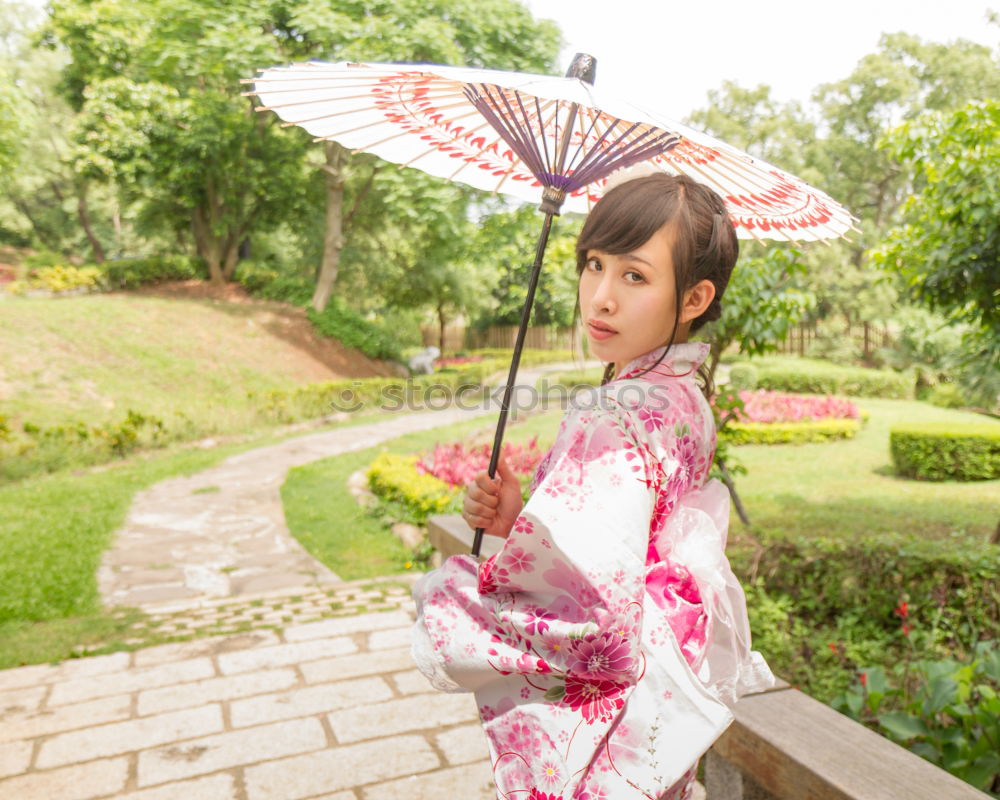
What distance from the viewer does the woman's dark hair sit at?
1.50 metres

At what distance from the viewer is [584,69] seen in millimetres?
1555

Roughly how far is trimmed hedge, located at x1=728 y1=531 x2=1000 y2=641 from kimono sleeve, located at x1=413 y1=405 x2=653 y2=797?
3.27 m

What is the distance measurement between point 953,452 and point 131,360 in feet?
47.7

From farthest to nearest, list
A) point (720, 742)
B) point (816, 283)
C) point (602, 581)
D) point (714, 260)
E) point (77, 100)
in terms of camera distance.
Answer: point (816, 283), point (77, 100), point (720, 742), point (714, 260), point (602, 581)

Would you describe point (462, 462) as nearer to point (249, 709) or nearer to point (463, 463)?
point (463, 463)

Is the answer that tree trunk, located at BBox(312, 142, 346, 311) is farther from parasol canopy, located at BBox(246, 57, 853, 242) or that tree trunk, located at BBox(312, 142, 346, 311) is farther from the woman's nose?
the woman's nose

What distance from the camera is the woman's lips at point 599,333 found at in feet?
5.15

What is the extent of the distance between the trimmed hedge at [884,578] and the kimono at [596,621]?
10.3 feet

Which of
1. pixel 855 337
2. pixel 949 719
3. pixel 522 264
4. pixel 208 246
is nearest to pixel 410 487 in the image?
pixel 949 719

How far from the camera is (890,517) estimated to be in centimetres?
769

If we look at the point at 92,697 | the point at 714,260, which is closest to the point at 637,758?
the point at 714,260

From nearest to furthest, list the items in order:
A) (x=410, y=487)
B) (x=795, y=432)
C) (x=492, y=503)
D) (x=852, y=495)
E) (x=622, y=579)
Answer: (x=622, y=579) → (x=492, y=503) → (x=410, y=487) → (x=852, y=495) → (x=795, y=432)

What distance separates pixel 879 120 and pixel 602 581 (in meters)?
35.0

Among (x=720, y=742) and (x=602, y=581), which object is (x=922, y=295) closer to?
(x=720, y=742)
